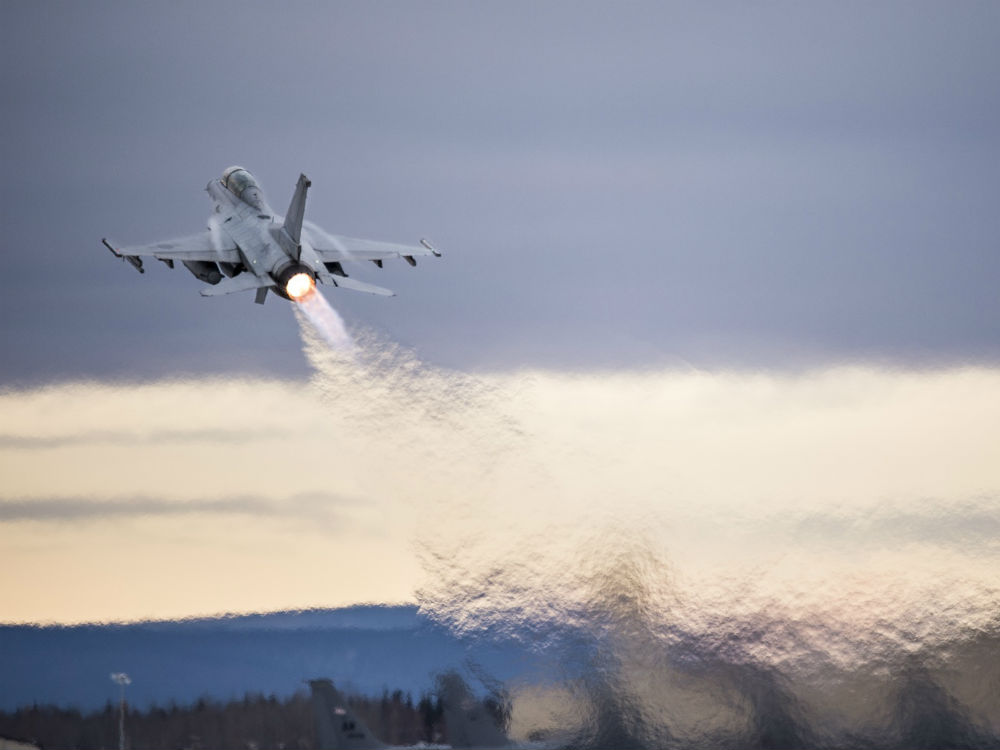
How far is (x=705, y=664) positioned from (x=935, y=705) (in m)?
6.48

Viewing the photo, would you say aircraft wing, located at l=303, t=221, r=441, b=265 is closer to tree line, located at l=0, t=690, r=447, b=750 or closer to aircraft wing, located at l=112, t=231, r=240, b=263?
aircraft wing, located at l=112, t=231, r=240, b=263

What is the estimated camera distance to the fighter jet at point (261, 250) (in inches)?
3142

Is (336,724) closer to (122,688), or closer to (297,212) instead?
(122,688)

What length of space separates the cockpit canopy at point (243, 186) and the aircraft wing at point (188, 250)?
2.92 m

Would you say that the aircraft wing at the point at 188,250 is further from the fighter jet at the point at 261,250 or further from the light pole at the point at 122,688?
the light pole at the point at 122,688

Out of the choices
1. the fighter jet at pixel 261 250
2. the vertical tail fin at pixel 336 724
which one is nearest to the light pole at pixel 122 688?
the vertical tail fin at pixel 336 724

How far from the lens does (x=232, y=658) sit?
86.2 m

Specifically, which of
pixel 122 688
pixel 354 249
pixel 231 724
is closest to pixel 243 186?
pixel 354 249

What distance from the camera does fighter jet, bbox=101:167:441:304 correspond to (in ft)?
262

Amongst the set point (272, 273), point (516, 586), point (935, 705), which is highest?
point (272, 273)

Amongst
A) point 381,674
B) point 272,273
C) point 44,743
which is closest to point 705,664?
point 381,674

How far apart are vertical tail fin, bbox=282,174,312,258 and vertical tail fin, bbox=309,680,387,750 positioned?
1395cm

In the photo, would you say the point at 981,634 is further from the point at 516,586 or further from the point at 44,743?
the point at 44,743

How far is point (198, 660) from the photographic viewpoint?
286 ft
